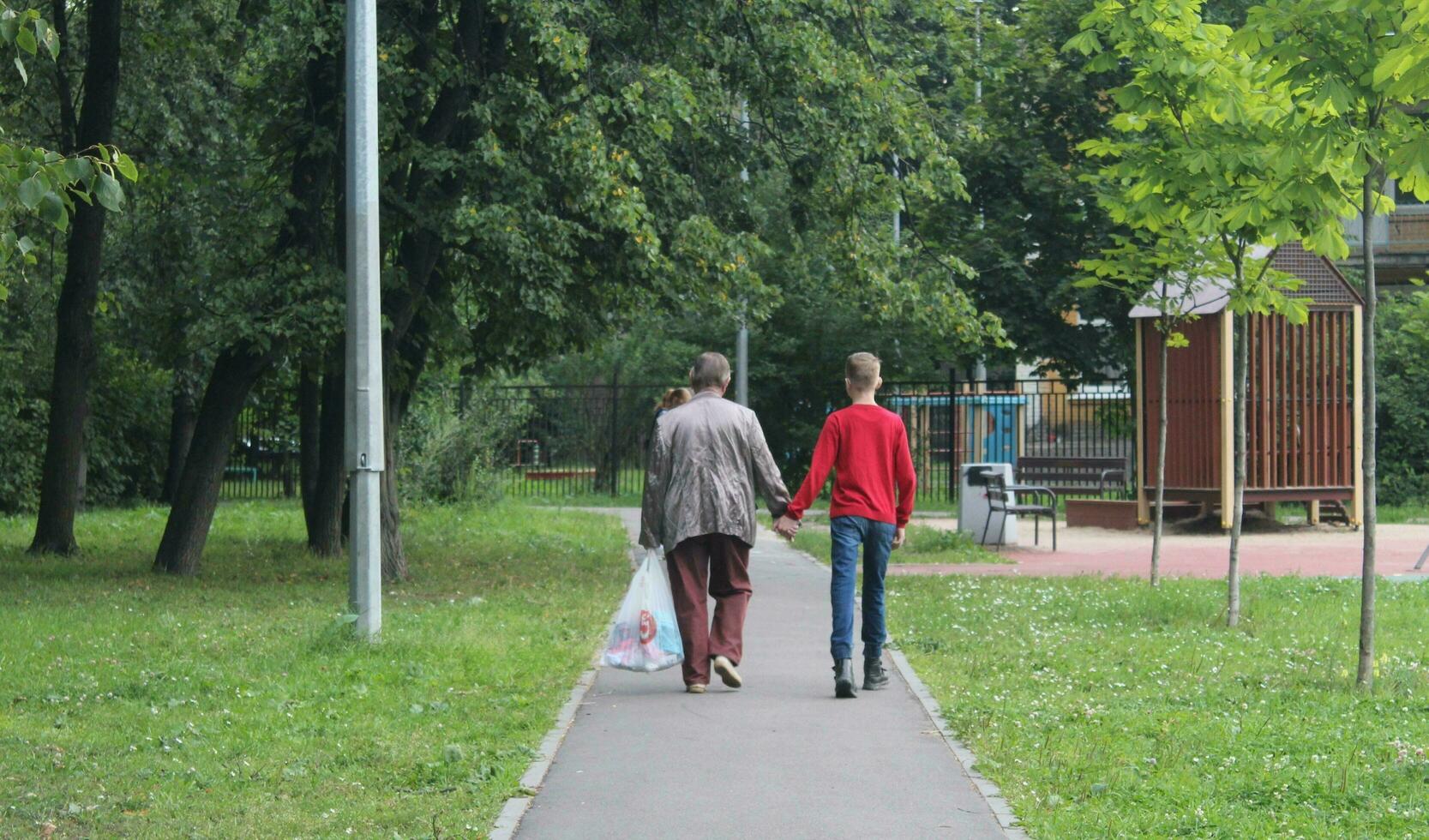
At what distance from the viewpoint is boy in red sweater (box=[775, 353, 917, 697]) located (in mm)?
8516

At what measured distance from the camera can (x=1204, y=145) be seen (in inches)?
386

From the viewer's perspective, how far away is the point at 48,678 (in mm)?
9000

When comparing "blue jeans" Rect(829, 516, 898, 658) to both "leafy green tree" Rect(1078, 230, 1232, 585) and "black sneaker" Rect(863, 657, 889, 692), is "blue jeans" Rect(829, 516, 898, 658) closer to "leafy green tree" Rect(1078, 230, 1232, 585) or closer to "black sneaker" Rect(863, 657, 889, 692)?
"black sneaker" Rect(863, 657, 889, 692)

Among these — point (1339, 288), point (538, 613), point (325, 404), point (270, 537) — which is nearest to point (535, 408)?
point (270, 537)

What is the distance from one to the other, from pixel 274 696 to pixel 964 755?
3.65 meters

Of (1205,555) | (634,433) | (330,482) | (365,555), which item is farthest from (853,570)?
(634,433)

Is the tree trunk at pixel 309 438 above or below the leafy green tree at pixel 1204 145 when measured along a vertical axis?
below

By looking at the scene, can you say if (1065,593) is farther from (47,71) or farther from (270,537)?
(47,71)

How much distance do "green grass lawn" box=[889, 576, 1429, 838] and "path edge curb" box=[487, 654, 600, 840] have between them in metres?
1.86

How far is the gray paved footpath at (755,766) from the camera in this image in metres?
5.80

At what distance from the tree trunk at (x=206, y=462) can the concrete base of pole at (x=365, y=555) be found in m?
5.14

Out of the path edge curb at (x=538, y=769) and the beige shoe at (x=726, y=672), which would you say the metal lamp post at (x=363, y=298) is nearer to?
the path edge curb at (x=538, y=769)

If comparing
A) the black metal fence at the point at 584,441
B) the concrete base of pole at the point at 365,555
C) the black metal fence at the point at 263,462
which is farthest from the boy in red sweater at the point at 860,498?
the black metal fence at the point at 263,462

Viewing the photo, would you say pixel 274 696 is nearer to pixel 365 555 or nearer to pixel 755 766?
pixel 365 555
